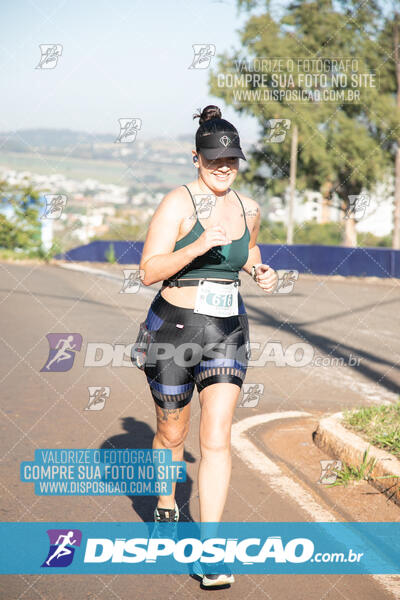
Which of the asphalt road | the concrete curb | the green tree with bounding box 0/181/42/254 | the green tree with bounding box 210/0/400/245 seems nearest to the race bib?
the asphalt road

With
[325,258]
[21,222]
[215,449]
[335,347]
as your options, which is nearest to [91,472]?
[215,449]

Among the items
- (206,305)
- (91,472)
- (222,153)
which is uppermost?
(222,153)

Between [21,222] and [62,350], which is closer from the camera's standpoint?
[62,350]

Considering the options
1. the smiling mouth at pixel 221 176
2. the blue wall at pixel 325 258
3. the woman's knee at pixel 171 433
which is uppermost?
the smiling mouth at pixel 221 176

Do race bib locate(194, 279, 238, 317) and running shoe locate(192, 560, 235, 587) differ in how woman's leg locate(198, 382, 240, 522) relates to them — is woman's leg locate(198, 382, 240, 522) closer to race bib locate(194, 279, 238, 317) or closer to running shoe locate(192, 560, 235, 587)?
running shoe locate(192, 560, 235, 587)

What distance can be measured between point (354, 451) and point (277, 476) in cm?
55

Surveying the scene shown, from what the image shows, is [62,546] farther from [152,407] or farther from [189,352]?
[152,407]

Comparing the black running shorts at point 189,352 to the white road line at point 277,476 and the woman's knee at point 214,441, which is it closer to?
the woman's knee at point 214,441

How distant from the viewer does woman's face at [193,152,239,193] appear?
11.7ft

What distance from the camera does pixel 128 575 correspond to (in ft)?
11.8

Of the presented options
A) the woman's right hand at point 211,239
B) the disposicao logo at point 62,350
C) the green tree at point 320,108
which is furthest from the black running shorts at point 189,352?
the green tree at point 320,108

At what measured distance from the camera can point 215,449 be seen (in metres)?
3.48

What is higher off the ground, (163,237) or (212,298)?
(163,237)

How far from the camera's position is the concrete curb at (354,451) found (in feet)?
15.2
